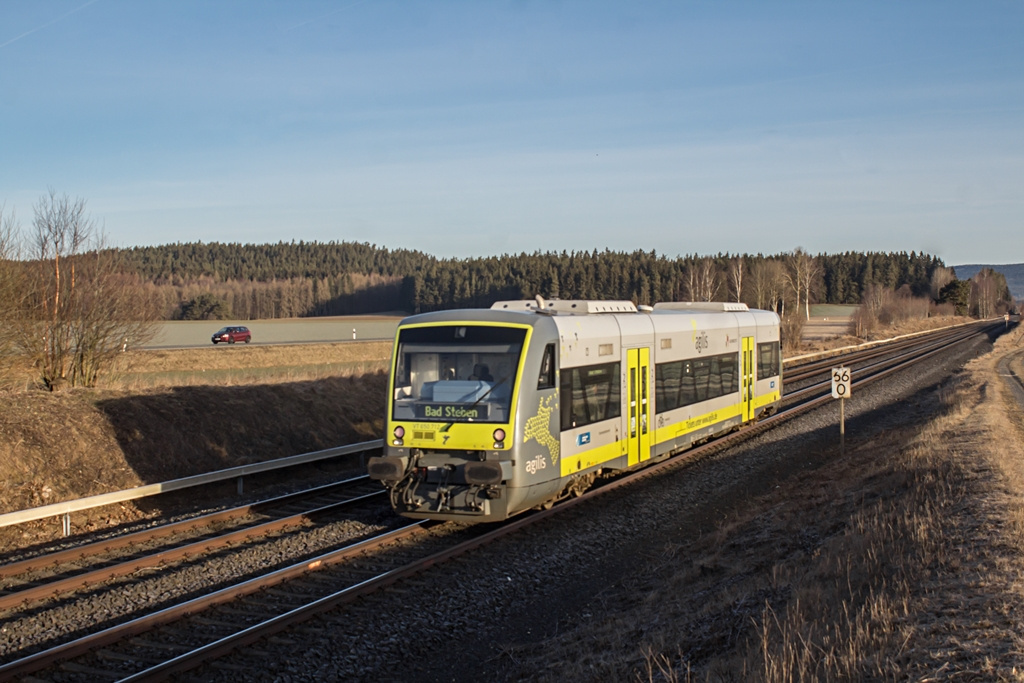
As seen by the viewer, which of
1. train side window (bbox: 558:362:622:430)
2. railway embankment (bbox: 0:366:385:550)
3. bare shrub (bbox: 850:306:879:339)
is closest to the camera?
train side window (bbox: 558:362:622:430)

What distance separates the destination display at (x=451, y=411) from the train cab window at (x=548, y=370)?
0.93 metres

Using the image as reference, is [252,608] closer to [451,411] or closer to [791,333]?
[451,411]

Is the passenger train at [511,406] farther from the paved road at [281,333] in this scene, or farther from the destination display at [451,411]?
the paved road at [281,333]

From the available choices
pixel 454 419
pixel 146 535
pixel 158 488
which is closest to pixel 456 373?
pixel 454 419

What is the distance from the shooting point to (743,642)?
6906mm

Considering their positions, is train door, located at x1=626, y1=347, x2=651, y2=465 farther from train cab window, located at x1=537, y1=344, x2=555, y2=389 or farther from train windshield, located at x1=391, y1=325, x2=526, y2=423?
train windshield, located at x1=391, y1=325, x2=526, y2=423

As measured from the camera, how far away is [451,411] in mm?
11820

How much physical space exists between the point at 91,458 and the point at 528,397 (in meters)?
8.90

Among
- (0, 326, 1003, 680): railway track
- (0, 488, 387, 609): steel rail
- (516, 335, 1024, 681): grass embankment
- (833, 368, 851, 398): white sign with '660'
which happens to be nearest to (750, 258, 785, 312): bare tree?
(833, 368, 851, 398): white sign with '660'

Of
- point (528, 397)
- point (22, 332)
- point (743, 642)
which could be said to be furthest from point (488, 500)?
point (22, 332)

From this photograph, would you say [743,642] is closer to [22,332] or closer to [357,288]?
[22,332]

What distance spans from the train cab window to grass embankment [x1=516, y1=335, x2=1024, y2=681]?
288cm

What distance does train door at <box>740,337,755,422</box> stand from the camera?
20.0 meters

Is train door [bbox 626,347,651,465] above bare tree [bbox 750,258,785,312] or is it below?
below
